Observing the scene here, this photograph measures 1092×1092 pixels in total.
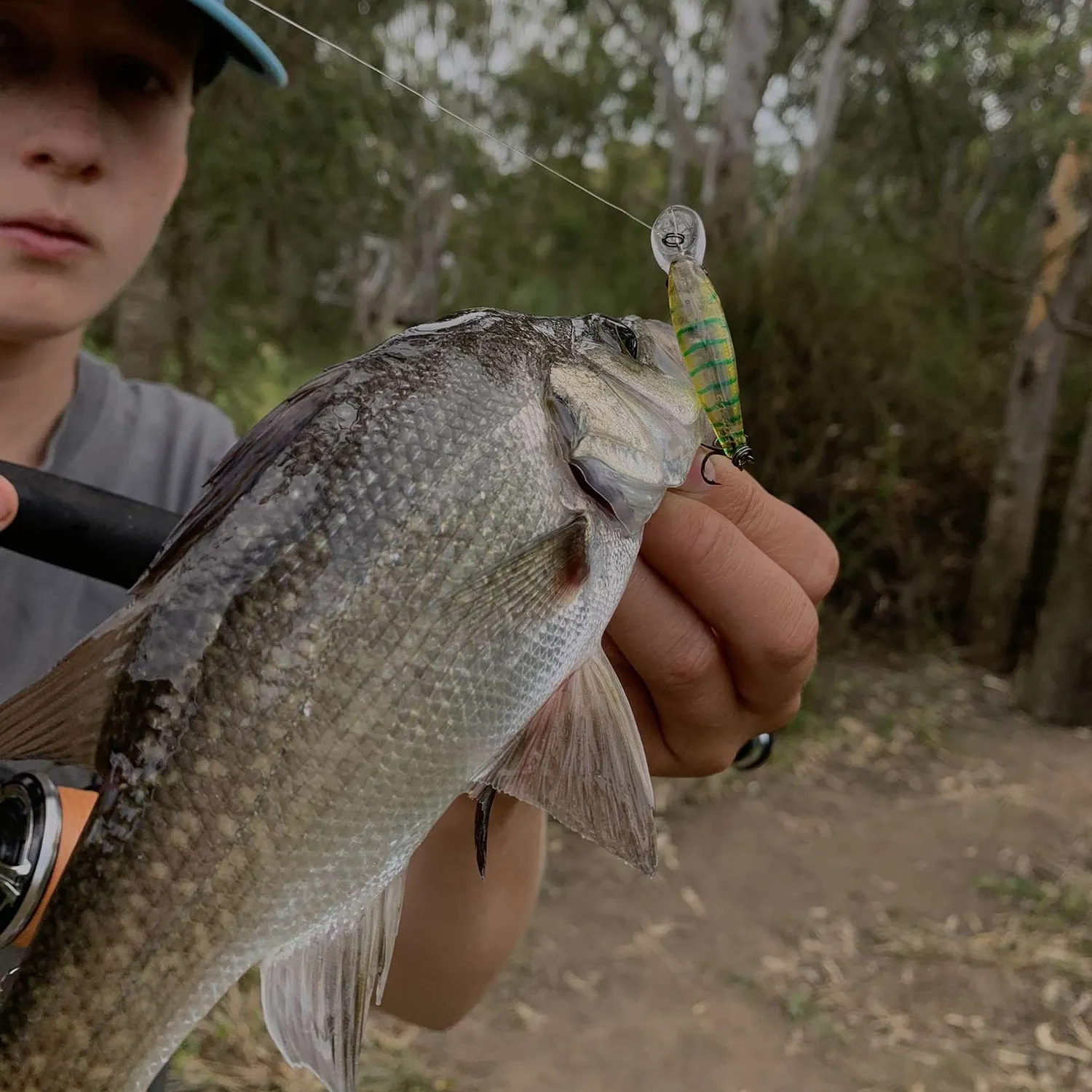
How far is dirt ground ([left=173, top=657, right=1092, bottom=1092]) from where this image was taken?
3287 mm

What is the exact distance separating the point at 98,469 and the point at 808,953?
137 inches

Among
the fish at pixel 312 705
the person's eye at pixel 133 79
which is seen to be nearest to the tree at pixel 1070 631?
the fish at pixel 312 705

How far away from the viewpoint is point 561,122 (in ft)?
55.0

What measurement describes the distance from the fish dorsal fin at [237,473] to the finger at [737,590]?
0.52 meters

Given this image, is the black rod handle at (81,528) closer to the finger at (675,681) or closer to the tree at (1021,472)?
the finger at (675,681)

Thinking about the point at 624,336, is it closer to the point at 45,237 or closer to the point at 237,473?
the point at 237,473

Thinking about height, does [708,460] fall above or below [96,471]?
above

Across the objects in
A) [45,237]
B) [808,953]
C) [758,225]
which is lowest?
[808,953]

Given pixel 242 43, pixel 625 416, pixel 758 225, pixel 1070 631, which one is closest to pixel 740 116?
pixel 758 225

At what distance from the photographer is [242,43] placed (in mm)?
1897

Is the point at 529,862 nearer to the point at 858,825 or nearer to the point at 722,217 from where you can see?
the point at 858,825

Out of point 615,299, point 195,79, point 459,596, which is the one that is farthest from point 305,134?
point 459,596

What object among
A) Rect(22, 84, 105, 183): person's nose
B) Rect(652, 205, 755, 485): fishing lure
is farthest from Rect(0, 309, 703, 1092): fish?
Rect(22, 84, 105, 183): person's nose

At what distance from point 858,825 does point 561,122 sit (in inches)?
593
